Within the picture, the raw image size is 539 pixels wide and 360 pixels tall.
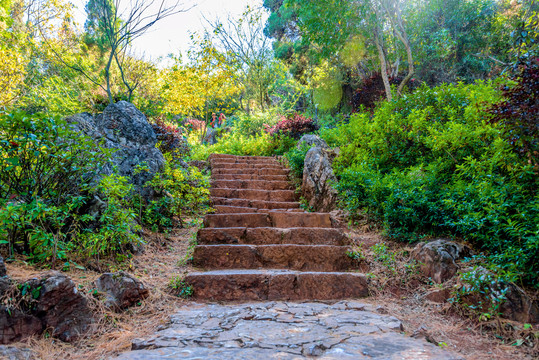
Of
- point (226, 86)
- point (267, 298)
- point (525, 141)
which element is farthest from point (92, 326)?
point (226, 86)

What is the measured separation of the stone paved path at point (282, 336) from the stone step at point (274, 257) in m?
0.78

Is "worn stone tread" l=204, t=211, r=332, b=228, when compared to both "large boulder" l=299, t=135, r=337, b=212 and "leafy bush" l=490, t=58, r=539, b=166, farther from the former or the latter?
"leafy bush" l=490, t=58, r=539, b=166

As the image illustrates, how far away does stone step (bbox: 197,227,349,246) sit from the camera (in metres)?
3.79

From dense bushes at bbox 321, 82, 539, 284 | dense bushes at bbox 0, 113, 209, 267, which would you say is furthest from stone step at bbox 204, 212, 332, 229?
dense bushes at bbox 0, 113, 209, 267

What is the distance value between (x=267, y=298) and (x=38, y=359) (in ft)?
5.84

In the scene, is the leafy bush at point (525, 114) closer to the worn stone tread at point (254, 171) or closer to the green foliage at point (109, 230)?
the green foliage at point (109, 230)

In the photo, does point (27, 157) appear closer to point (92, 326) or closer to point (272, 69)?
point (92, 326)

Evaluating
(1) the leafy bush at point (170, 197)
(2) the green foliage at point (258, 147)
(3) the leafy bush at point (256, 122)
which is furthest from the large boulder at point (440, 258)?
(3) the leafy bush at point (256, 122)

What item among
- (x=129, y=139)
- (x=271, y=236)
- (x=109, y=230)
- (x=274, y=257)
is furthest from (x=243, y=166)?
(x=109, y=230)

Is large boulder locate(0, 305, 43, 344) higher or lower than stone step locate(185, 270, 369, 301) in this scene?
higher

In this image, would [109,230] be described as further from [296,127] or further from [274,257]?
[296,127]

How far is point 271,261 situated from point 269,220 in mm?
1115

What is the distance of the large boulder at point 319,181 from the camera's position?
496 centimetres

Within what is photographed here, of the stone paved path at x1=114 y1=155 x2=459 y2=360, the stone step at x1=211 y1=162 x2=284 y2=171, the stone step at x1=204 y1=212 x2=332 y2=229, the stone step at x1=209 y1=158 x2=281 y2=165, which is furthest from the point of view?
the stone step at x1=209 y1=158 x2=281 y2=165
